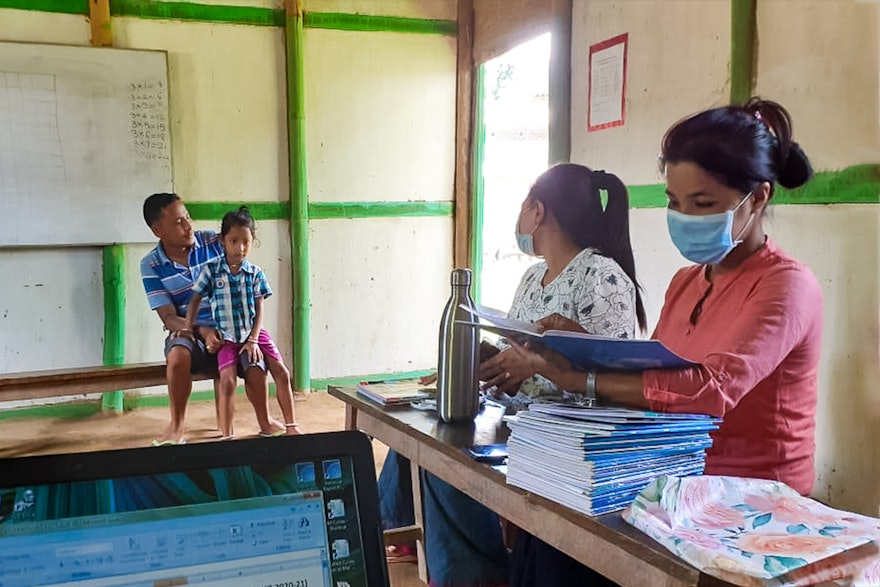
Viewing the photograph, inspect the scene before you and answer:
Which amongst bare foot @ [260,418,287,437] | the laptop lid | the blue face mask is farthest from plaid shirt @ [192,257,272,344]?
the laptop lid

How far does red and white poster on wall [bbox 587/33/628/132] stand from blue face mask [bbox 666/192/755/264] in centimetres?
169

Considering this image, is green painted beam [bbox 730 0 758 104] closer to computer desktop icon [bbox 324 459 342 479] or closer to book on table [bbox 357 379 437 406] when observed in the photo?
book on table [bbox 357 379 437 406]

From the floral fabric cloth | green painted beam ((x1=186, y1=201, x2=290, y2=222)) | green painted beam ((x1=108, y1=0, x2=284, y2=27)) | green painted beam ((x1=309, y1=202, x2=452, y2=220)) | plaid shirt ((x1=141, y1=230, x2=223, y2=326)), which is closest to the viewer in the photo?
the floral fabric cloth

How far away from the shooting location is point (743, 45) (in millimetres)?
2547

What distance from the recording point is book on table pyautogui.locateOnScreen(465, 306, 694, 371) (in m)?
1.17

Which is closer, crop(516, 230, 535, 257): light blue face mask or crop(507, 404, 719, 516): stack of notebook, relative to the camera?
crop(507, 404, 719, 516): stack of notebook

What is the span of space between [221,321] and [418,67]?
2.07m

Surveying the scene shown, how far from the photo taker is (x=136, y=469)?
24.0 inches

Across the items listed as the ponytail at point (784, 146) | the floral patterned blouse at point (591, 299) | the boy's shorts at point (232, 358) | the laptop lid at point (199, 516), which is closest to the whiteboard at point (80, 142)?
the boy's shorts at point (232, 358)

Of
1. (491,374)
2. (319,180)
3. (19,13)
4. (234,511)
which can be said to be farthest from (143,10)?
(234,511)

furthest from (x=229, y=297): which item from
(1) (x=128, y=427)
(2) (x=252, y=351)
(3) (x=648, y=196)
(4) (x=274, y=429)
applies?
(3) (x=648, y=196)

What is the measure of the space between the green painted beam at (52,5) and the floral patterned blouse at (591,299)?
10.4 ft

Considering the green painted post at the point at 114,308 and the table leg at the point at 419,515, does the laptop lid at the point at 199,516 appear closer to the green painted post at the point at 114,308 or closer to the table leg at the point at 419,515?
the table leg at the point at 419,515

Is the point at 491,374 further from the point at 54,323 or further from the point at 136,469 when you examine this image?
the point at 54,323
